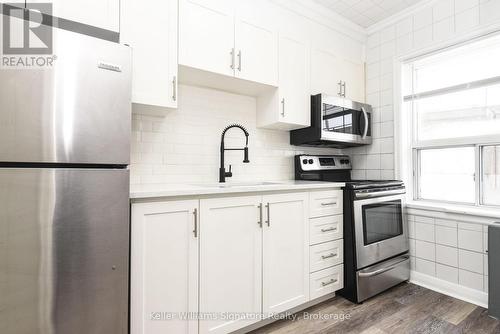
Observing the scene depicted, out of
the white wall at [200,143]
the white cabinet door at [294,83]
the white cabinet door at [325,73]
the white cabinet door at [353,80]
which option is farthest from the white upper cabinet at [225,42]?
the white cabinet door at [353,80]

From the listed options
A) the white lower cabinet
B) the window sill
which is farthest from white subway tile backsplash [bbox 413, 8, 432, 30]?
the white lower cabinet

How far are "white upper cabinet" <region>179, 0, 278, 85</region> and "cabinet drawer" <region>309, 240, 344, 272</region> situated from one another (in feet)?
4.57

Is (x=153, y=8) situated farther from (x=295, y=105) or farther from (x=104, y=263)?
(x=104, y=263)

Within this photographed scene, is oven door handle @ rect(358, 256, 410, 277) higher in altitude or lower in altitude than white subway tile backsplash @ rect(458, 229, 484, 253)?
lower

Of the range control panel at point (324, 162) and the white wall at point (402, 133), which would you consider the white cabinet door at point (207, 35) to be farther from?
the white wall at point (402, 133)

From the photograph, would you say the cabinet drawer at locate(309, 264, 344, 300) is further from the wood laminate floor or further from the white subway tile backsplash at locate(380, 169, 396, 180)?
the white subway tile backsplash at locate(380, 169, 396, 180)

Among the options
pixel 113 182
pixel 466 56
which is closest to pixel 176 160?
pixel 113 182

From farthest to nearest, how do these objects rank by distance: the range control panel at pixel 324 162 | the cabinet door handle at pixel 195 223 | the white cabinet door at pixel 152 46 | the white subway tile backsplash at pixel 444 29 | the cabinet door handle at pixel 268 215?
the range control panel at pixel 324 162, the white subway tile backsplash at pixel 444 29, the cabinet door handle at pixel 268 215, the white cabinet door at pixel 152 46, the cabinet door handle at pixel 195 223

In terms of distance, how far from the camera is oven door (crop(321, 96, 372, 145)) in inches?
93.2

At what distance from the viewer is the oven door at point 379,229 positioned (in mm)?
2051

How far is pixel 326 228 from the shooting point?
6.57 ft

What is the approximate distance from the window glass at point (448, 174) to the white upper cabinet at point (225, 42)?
1.76 m

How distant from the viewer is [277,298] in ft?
5.69

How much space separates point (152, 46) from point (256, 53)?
0.82 metres
